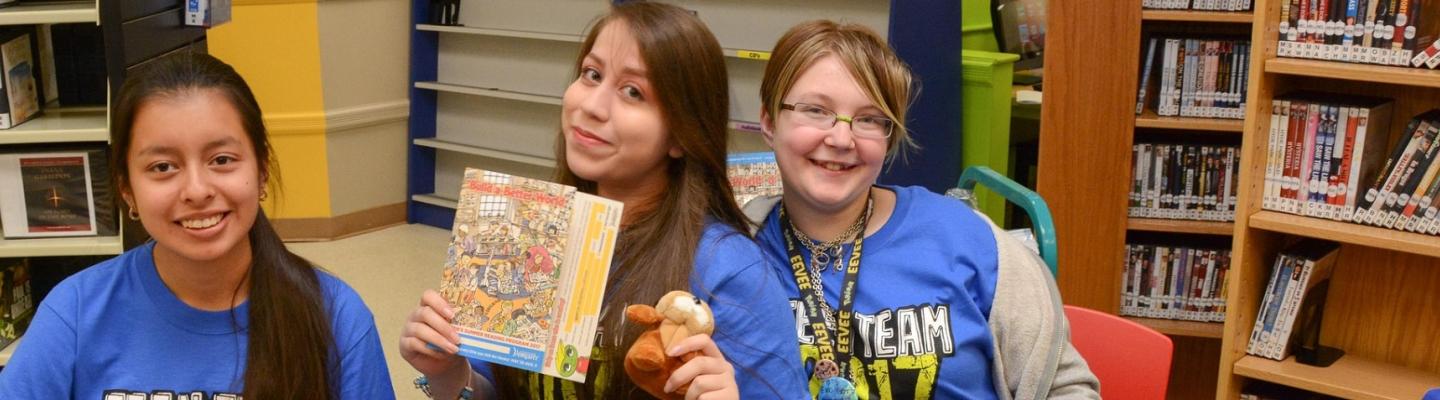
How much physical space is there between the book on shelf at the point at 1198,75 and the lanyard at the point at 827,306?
2.06 m

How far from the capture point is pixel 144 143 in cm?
154

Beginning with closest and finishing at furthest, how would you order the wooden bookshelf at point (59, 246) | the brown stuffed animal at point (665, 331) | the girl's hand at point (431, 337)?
the brown stuffed animal at point (665, 331), the girl's hand at point (431, 337), the wooden bookshelf at point (59, 246)

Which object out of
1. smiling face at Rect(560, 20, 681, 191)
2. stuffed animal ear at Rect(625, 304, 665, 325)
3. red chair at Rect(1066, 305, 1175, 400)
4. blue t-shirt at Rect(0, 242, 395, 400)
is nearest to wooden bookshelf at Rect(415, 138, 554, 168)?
red chair at Rect(1066, 305, 1175, 400)

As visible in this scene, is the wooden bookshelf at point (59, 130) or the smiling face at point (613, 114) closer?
the smiling face at point (613, 114)

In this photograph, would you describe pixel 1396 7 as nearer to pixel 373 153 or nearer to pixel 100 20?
pixel 100 20

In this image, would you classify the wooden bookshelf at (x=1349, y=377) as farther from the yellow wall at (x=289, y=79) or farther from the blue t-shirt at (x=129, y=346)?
the yellow wall at (x=289, y=79)

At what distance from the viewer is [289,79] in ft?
18.0

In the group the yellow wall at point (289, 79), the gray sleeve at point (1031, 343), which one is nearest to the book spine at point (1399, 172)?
the gray sleeve at point (1031, 343)

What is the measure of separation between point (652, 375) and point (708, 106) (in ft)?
1.18

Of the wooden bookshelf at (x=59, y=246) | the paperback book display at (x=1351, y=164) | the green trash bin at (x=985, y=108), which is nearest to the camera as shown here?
the paperback book display at (x=1351, y=164)

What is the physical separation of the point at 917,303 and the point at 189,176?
970 mm

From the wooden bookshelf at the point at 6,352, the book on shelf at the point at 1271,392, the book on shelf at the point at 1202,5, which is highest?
the book on shelf at the point at 1202,5

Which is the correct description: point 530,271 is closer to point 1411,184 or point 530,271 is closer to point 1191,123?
point 1411,184

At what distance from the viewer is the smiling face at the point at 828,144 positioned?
1732 mm
